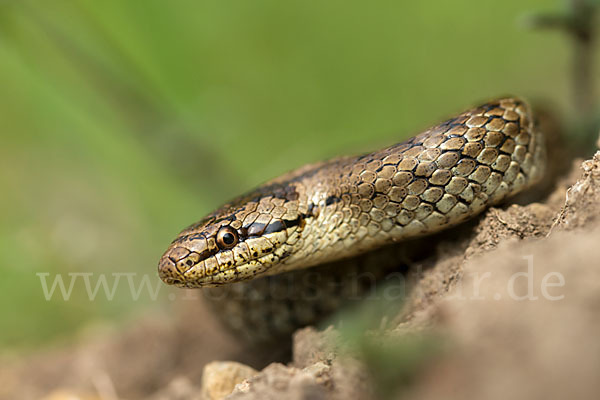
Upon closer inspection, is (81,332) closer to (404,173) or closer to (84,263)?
(84,263)

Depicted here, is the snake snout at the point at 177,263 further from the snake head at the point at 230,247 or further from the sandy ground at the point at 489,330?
the sandy ground at the point at 489,330

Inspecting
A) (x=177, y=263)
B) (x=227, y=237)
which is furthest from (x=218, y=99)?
(x=177, y=263)

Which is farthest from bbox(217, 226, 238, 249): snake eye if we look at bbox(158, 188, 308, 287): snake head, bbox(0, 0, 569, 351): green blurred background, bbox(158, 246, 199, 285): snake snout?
bbox(0, 0, 569, 351): green blurred background

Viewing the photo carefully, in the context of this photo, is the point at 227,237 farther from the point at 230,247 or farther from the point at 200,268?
the point at 200,268

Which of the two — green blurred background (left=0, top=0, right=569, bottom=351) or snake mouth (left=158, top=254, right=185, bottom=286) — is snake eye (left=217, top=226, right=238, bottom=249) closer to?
snake mouth (left=158, top=254, right=185, bottom=286)

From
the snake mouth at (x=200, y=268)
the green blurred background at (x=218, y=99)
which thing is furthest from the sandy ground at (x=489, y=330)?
the green blurred background at (x=218, y=99)

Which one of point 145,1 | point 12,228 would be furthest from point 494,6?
point 12,228
